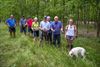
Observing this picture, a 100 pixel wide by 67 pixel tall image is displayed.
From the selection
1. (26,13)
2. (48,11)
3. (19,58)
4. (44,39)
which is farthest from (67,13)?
(19,58)

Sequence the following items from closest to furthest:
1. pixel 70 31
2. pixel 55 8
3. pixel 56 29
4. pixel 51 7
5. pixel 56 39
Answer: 1. pixel 70 31
2. pixel 56 29
3. pixel 56 39
4. pixel 55 8
5. pixel 51 7

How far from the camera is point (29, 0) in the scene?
39562 mm

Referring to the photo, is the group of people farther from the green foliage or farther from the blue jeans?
the green foliage

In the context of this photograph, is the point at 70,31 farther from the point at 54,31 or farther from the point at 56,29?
the point at 54,31

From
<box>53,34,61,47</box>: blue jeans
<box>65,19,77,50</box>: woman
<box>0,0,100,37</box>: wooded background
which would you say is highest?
<box>0,0,100,37</box>: wooded background

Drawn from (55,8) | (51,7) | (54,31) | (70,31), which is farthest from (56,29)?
(51,7)

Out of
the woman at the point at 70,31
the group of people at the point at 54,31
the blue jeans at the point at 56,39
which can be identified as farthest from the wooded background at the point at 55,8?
the woman at the point at 70,31

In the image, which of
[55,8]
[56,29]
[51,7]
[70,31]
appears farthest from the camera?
[51,7]

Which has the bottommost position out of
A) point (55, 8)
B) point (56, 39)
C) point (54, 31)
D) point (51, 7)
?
point (56, 39)

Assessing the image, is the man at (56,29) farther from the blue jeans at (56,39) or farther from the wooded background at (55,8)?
the wooded background at (55,8)

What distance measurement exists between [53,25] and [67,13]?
18161 mm

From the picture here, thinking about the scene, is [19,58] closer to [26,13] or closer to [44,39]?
[44,39]

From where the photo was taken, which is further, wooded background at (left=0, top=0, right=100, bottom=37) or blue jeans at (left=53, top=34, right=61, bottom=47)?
wooded background at (left=0, top=0, right=100, bottom=37)

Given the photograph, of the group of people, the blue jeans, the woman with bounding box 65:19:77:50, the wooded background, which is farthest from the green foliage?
the woman with bounding box 65:19:77:50
